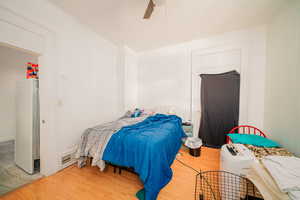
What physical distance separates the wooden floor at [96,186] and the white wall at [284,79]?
1192mm

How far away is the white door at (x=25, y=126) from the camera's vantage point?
170cm

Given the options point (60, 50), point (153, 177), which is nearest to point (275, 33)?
point (153, 177)

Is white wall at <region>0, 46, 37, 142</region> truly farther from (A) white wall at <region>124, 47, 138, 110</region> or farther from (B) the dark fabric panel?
(B) the dark fabric panel

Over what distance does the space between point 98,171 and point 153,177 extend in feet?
3.75

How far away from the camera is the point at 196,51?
9.34 ft

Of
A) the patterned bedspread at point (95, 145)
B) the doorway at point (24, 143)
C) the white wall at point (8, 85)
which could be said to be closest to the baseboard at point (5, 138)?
the white wall at point (8, 85)

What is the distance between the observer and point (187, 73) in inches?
117

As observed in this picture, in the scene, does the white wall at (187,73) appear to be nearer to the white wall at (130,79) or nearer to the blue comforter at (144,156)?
the white wall at (130,79)

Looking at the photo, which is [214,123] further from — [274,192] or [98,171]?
[98,171]

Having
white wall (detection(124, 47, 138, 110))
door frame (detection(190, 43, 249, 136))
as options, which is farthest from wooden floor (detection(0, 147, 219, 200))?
white wall (detection(124, 47, 138, 110))

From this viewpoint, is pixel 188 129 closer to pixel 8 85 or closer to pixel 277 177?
pixel 277 177

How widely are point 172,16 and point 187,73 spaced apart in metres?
1.44

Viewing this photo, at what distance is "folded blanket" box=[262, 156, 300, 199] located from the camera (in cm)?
67

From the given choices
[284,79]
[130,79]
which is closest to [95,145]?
[130,79]
